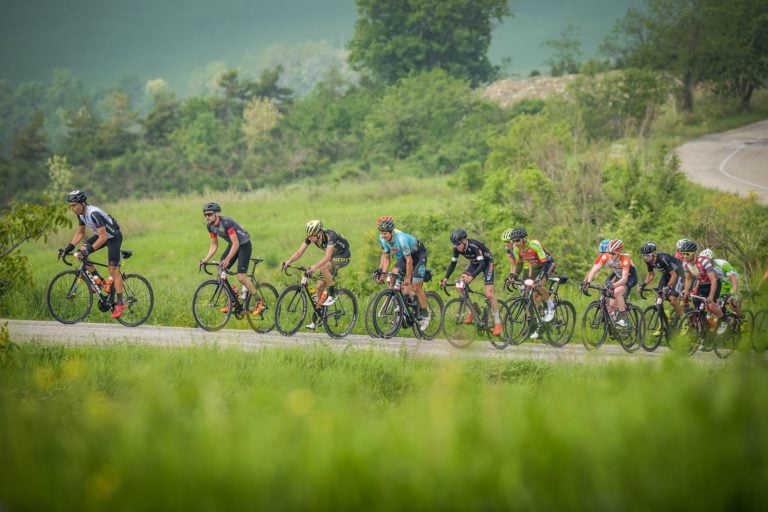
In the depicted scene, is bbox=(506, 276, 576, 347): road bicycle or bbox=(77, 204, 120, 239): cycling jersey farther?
bbox=(506, 276, 576, 347): road bicycle

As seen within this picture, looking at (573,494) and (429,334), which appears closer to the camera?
(573,494)

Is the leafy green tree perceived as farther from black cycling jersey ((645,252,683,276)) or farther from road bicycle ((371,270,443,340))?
road bicycle ((371,270,443,340))

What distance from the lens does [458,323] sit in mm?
15680

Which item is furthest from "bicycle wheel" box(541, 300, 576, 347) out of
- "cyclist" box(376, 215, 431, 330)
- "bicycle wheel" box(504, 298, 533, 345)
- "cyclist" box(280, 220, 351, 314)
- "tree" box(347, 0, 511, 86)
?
"tree" box(347, 0, 511, 86)

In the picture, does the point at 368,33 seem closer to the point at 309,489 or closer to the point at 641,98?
the point at 641,98

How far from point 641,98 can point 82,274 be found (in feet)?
142

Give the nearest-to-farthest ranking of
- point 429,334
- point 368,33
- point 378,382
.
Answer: point 378,382 → point 429,334 → point 368,33

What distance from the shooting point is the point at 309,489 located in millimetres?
3572

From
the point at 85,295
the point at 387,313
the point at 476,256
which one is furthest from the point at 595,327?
the point at 85,295

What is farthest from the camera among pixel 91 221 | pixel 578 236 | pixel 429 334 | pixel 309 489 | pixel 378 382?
pixel 578 236

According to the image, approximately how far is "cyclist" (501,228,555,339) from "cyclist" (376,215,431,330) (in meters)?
1.60

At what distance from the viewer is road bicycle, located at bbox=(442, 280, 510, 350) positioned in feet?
51.2

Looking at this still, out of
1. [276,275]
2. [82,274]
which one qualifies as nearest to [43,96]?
[276,275]

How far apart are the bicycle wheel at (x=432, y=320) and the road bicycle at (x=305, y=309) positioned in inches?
49.7
